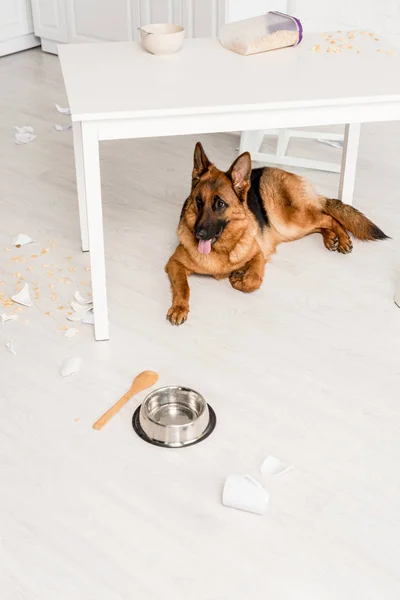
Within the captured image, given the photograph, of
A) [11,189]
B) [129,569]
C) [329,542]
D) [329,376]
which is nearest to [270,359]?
[329,376]

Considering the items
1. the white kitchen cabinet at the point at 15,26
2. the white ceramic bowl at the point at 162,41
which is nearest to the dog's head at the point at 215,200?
the white ceramic bowl at the point at 162,41

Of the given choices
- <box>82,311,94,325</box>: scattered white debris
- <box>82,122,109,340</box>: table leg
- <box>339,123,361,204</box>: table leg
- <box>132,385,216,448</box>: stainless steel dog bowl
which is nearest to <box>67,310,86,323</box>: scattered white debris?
<box>82,311,94,325</box>: scattered white debris

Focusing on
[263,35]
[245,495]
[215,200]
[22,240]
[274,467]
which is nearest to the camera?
[245,495]

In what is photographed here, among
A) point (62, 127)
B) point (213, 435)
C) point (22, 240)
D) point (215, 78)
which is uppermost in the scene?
point (215, 78)

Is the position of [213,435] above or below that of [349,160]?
below

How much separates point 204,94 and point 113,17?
2.86m

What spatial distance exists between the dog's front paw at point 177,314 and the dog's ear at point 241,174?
43 centimetres

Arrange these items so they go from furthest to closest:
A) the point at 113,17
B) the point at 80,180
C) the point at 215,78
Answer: the point at 113,17 → the point at 80,180 → the point at 215,78

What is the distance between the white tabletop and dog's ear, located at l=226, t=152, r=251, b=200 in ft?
0.81

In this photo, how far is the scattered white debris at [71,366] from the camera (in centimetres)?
229

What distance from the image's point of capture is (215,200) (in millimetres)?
2537

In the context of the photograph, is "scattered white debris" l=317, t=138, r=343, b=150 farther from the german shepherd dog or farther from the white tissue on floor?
the white tissue on floor

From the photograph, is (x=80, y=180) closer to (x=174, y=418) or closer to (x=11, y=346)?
(x=11, y=346)

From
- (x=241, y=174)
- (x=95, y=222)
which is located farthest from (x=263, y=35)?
(x=95, y=222)
